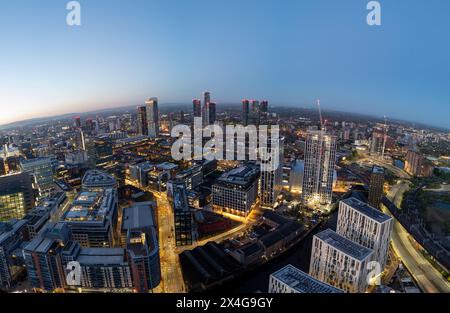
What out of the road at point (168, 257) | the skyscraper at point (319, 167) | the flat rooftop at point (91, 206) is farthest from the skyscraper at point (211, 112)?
the flat rooftop at point (91, 206)

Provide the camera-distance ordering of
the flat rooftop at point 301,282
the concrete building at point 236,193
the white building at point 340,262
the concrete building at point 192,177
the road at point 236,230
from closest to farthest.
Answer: the flat rooftop at point 301,282
the white building at point 340,262
the road at point 236,230
the concrete building at point 236,193
the concrete building at point 192,177

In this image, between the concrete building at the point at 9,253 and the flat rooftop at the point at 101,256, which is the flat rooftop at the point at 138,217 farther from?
the concrete building at the point at 9,253

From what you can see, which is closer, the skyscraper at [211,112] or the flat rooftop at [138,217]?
the flat rooftop at [138,217]

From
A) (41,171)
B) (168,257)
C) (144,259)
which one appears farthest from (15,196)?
(144,259)

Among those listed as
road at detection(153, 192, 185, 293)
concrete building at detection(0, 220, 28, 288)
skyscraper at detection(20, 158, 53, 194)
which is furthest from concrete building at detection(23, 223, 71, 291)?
skyscraper at detection(20, 158, 53, 194)

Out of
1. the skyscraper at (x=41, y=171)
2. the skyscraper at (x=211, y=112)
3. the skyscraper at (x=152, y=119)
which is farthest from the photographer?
the skyscraper at (x=211, y=112)

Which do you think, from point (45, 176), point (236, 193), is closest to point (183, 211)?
point (236, 193)
